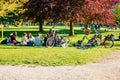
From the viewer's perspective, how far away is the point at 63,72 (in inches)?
685

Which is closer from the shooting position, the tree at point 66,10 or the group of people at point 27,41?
the group of people at point 27,41

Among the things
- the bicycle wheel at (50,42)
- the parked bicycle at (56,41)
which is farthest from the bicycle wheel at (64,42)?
the bicycle wheel at (50,42)

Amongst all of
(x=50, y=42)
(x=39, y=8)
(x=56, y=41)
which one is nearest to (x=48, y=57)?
(x=50, y=42)

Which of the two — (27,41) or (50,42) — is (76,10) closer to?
(27,41)

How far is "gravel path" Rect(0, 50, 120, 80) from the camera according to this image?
53.3 ft

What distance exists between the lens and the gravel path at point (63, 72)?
1625cm

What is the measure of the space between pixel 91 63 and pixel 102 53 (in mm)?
4165

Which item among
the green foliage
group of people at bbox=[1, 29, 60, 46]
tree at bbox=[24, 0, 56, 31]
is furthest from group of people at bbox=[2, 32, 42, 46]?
tree at bbox=[24, 0, 56, 31]

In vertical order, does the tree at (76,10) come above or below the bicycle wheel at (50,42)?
above

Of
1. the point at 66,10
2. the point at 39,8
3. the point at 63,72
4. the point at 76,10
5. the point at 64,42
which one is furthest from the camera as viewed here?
the point at 39,8

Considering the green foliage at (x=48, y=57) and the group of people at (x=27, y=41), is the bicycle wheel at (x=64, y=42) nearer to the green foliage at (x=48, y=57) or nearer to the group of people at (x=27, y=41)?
the group of people at (x=27, y=41)

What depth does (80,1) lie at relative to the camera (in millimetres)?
43688

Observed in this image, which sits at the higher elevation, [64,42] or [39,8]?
[39,8]

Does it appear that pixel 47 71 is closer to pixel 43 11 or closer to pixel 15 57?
pixel 15 57
